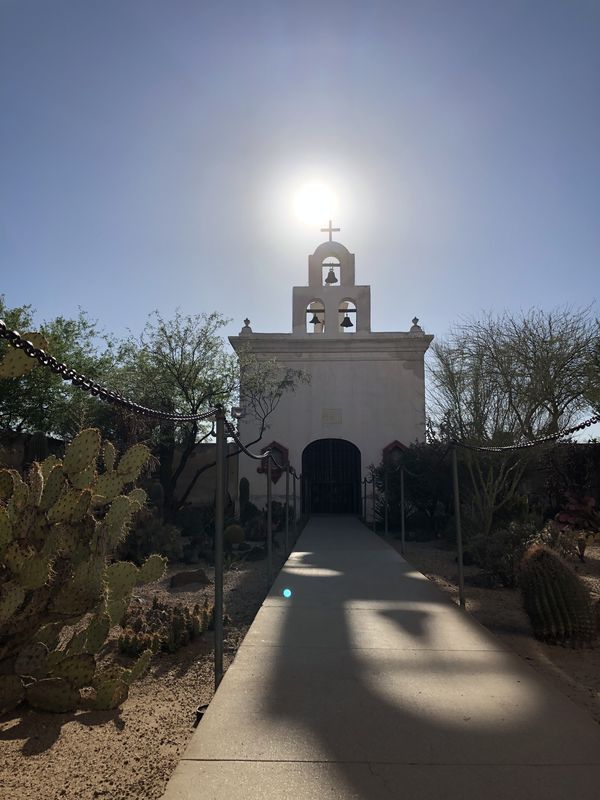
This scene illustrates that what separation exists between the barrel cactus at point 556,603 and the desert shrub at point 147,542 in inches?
285

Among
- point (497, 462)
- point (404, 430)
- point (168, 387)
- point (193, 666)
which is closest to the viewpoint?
point (193, 666)

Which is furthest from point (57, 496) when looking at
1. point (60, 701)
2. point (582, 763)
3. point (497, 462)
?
point (497, 462)

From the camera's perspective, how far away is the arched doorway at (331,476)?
2328 centimetres

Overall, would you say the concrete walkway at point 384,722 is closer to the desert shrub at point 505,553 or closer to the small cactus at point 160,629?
the small cactus at point 160,629

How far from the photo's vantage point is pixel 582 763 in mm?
2967

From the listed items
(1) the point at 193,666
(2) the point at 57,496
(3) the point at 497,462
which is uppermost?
(3) the point at 497,462

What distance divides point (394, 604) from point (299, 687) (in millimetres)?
2926

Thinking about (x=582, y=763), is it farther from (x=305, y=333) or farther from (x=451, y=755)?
(x=305, y=333)

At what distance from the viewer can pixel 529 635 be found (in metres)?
6.21

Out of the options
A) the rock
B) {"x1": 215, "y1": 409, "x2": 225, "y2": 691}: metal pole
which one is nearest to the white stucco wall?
the rock

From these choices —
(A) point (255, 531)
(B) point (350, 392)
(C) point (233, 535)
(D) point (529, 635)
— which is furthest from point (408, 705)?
(B) point (350, 392)

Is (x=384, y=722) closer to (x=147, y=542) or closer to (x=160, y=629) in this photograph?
(x=160, y=629)

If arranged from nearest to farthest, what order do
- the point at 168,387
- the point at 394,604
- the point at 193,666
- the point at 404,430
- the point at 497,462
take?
the point at 193,666, the point at 394,604, the point at 497,462, the point at 168,387, the point at 404,430

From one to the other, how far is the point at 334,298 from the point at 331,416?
4.55m
